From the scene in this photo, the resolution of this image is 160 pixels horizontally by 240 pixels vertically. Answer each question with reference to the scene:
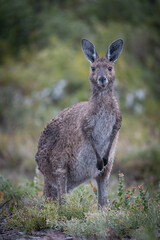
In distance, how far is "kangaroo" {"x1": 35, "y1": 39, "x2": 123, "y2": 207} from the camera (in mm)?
5234

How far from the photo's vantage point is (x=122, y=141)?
12.0 m

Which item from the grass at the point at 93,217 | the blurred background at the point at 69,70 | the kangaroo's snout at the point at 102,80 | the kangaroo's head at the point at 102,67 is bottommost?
the grass at the point at 93,217

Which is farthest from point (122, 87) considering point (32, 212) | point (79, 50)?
point (32, 212)

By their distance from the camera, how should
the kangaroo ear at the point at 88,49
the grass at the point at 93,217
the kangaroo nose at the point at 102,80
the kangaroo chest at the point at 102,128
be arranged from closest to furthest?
the grass at the point at 93,217 → the kangaroo nose at the point at 102,80 → the kangaroo chest at the point at 102,128 → the kangaroo ear at the point at 88,49

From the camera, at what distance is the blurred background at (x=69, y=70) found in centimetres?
1149

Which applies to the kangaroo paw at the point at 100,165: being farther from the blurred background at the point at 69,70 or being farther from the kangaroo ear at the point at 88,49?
the blurred background at the point at 69,70

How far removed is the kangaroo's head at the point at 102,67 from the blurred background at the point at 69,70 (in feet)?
15.1

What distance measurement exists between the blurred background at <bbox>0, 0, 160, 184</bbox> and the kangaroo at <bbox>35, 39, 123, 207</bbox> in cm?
421

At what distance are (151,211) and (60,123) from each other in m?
1.95

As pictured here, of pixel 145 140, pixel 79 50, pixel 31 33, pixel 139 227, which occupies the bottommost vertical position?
pixel 139 227

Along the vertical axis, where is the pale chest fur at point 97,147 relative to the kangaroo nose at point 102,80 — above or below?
below

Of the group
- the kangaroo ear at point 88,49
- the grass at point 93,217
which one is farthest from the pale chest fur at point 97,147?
the kangaroo ear at point 88,49

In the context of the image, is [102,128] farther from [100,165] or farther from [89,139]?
[100,165]

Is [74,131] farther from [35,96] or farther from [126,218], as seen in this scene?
[35,96]
